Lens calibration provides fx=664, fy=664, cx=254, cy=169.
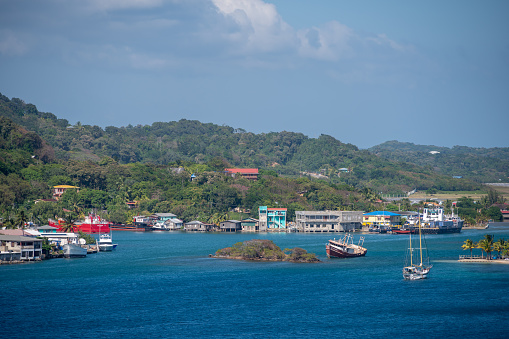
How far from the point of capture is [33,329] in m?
41.4

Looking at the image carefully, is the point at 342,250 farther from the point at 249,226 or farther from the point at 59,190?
the point at 59,190

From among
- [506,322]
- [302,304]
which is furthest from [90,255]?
[506,322]

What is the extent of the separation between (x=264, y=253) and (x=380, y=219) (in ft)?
207

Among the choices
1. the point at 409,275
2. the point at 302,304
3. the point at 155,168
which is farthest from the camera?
the point at 155,168

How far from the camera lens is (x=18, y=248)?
67.2 meters

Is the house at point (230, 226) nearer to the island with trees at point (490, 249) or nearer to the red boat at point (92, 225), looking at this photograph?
the red boat at point (92, 225)

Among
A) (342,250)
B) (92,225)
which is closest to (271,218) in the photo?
(92,225)

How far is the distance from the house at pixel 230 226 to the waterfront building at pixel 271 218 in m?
4.75

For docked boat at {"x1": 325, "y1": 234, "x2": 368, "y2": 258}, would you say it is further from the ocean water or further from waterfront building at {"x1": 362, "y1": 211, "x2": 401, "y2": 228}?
waterfront building at {"x1": 362, "y1": 211, "x2": 401, "y2": 228}

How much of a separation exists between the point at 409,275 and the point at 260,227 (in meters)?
69.7

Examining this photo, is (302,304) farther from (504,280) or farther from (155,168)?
(155,168)

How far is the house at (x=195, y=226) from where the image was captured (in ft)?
413

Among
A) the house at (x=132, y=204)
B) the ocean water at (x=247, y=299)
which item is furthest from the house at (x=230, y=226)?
the ocean water at (x=247, y=299)

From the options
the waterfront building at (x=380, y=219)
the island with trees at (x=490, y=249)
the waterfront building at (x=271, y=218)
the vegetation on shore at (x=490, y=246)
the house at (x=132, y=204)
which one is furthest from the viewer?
the house at (x=132, y=204)
